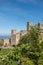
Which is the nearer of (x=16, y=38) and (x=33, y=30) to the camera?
(x=33, y=30)

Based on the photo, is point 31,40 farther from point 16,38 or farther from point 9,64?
point 16,38

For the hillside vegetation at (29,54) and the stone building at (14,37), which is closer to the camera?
the hillside vegetation at (29,54)

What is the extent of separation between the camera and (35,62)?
43.2ft

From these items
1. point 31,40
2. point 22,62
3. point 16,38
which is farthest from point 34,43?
point 16,38

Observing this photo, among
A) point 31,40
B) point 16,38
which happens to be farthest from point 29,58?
point 16,38

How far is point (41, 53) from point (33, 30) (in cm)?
157

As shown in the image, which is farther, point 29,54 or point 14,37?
point 14,37

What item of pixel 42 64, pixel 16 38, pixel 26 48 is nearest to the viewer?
pixel 42 64

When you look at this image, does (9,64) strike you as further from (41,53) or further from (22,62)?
(41,53)

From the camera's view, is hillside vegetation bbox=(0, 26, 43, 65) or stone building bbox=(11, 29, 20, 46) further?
stone building bbox=(11, 29, 20, 46)

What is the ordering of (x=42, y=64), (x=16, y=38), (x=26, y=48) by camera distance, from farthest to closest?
1. (x=16, y=38)
2. (x=26, y=48)
3. (x=42, y=64)

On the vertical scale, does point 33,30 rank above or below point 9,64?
above

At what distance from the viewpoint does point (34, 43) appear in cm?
1384

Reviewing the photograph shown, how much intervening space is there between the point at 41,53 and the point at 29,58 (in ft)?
2.32
